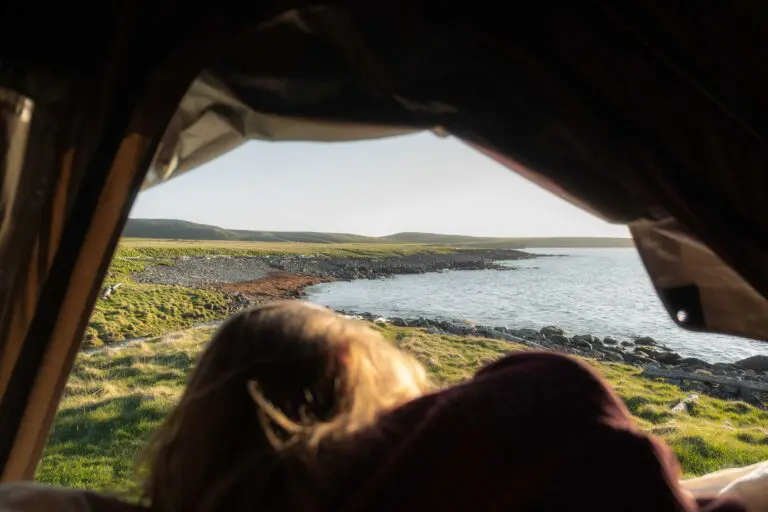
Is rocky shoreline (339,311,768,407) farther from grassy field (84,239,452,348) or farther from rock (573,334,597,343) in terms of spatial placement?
grassy field (84,239,452,348)

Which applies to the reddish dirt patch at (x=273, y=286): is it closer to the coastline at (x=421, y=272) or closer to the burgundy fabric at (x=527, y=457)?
the coastline at (x=421, y=272)

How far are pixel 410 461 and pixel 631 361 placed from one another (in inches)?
335

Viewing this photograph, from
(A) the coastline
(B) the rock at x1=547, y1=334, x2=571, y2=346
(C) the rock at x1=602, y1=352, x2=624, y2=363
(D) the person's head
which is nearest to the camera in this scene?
(D) the person's head

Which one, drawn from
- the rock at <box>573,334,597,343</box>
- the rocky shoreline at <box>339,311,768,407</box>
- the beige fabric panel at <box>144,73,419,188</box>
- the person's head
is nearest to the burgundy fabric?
the person's head

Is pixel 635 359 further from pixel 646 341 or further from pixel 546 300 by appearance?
pixel 546 300

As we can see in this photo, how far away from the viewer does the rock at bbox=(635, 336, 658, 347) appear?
9.24 m

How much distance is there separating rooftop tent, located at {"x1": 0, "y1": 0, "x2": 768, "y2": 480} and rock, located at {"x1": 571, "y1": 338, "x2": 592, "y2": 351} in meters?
7.74

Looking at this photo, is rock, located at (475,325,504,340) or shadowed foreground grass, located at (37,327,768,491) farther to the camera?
rock, located at (475,325,504,340)

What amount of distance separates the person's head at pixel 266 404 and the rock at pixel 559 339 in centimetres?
844

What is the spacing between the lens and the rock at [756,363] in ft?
26.9

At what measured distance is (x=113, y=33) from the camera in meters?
1.69

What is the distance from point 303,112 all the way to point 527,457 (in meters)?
1.34

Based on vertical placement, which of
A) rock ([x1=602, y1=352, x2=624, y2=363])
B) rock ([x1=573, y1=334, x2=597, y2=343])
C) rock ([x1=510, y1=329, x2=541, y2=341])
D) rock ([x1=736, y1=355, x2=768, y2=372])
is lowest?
rock ([x1=510, y1=329, x2=541, y2=341])

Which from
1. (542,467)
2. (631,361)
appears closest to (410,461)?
(542,467)
